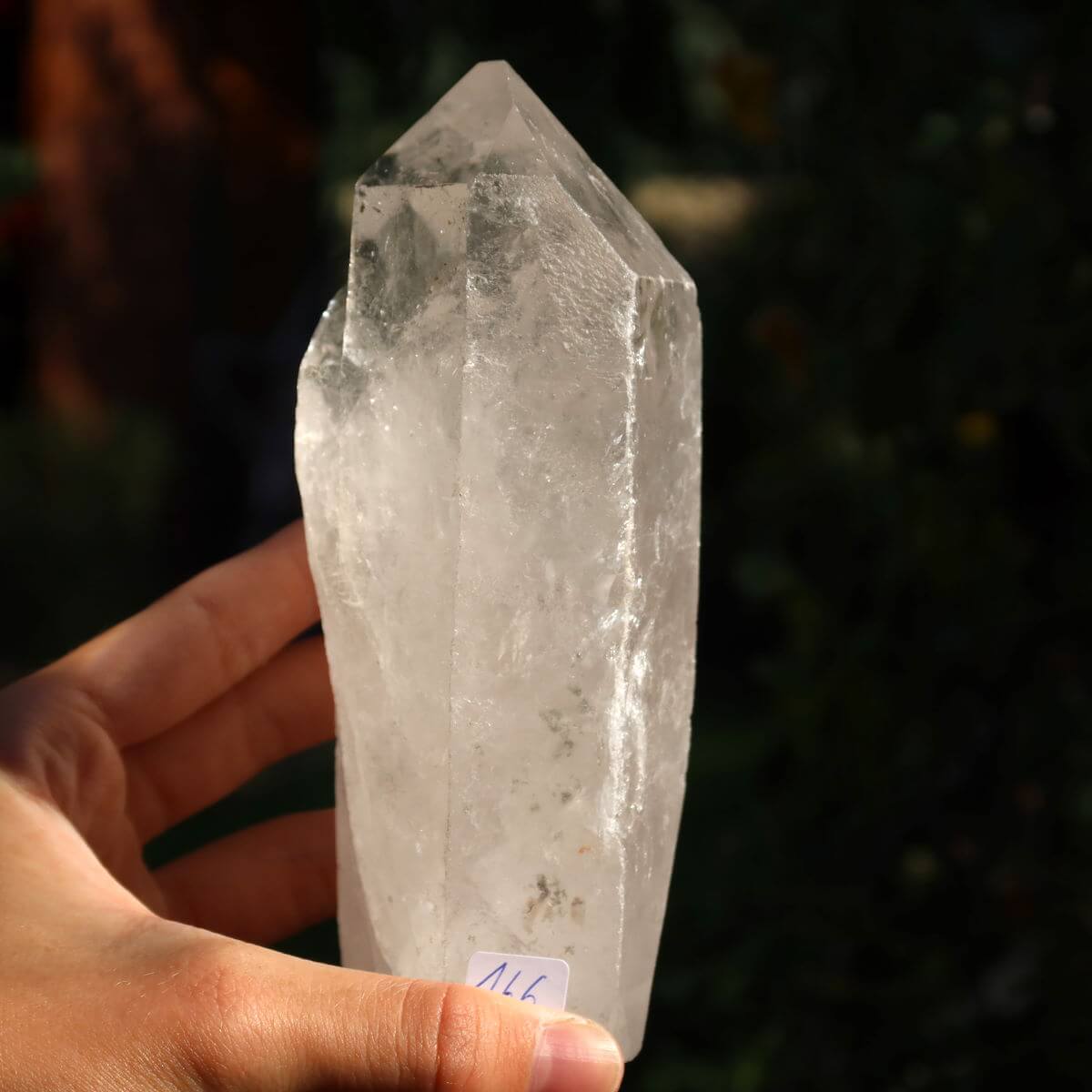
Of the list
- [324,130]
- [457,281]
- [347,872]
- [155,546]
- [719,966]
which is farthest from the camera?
[155,546]

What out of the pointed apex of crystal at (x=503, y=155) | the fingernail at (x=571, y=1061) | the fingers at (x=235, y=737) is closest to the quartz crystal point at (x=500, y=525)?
the pointed apex of crystal at (x=503, y=155)

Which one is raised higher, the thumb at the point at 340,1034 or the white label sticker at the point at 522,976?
the thumb at the point at 340,1034

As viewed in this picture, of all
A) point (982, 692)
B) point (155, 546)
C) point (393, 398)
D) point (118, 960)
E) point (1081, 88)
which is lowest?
point (155, 546)

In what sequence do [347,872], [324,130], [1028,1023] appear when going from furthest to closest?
[324,130], [1028,1023], [347,872]

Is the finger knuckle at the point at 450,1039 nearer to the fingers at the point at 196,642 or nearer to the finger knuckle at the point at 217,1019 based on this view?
the finger knuckle at the point at 217,1019

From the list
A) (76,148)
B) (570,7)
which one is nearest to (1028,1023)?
(570,7)

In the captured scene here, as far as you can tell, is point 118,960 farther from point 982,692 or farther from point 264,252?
point 264,252

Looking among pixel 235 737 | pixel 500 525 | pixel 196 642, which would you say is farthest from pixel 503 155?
pixel 235 737
